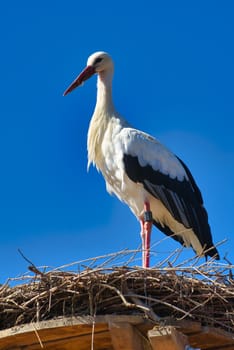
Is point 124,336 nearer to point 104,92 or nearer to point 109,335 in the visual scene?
point 109,335

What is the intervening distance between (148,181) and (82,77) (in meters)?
1.43

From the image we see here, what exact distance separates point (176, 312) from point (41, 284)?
79 centimetres

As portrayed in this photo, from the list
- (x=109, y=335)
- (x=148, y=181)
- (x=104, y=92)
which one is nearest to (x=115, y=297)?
(x=109, y=335)

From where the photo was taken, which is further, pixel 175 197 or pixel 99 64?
pixel 99 64

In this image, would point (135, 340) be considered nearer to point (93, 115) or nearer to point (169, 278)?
point (169, 278)

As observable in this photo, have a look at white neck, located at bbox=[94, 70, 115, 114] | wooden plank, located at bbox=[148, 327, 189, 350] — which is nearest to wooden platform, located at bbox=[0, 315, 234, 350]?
wooden plank, located at bbox=[148, 327, 189, 350]

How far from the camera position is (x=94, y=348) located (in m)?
5.29

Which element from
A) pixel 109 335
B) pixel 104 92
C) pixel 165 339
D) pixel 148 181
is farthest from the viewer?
pixel 104 92

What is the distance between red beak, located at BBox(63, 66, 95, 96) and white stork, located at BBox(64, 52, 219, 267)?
17.5 inches

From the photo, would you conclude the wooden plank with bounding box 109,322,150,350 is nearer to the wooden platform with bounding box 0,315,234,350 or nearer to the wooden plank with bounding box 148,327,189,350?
the wooden platform with bounding box 0,315,234,350

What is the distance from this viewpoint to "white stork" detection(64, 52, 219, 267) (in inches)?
319

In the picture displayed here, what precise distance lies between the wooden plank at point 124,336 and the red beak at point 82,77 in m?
4.17

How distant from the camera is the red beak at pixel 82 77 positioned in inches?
348

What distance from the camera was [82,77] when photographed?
29.4ft
